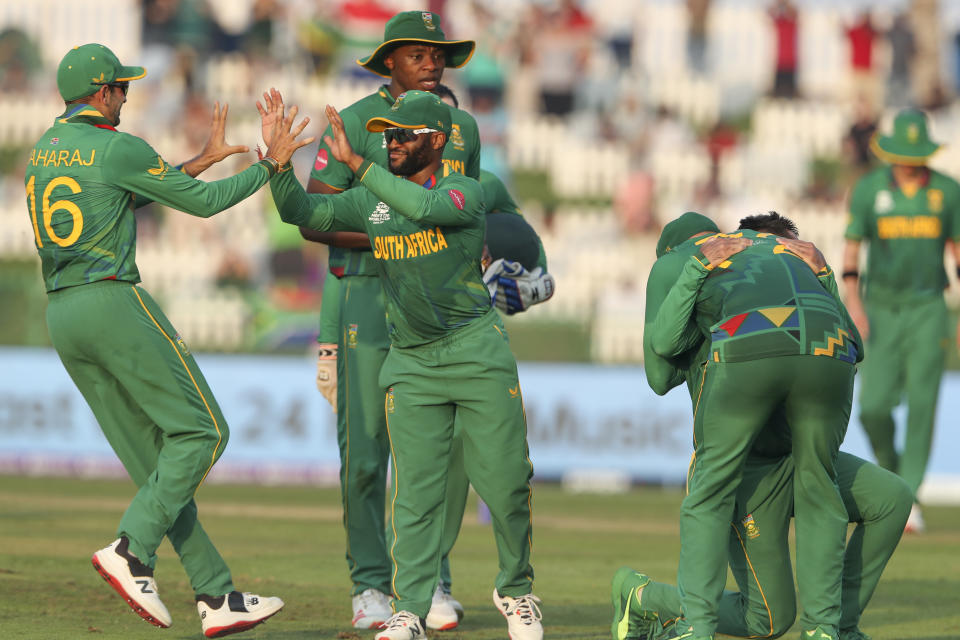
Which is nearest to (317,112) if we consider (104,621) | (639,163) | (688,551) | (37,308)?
(639,163)

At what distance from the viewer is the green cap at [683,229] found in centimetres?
713

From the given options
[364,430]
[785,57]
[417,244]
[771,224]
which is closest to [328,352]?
[364,430]

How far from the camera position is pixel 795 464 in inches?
258

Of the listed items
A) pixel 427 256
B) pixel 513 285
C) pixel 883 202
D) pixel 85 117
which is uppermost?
pixel 85 117

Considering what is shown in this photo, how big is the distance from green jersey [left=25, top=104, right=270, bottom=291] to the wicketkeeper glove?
1.60m

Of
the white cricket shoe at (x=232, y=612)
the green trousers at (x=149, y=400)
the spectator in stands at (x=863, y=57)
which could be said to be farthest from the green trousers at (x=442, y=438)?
the spectator in stands at (x=863, y=57)

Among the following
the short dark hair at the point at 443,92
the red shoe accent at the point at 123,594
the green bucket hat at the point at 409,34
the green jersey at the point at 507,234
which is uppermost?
the green bucket hat at the point at 409,34

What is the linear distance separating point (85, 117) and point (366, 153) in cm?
155

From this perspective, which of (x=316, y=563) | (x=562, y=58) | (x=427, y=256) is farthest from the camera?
(x=562, y=58)

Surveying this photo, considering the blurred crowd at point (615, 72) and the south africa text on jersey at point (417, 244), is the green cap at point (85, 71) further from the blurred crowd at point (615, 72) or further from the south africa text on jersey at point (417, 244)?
the blurred crowd at point (615, 72)

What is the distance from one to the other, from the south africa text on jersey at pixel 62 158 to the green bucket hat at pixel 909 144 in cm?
746

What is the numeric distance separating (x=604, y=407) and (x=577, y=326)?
3.19 feet

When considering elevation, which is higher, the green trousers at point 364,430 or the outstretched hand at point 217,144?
the outstretched hand at point 217,144

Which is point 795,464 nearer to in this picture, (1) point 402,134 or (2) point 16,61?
(1) point 402,134
